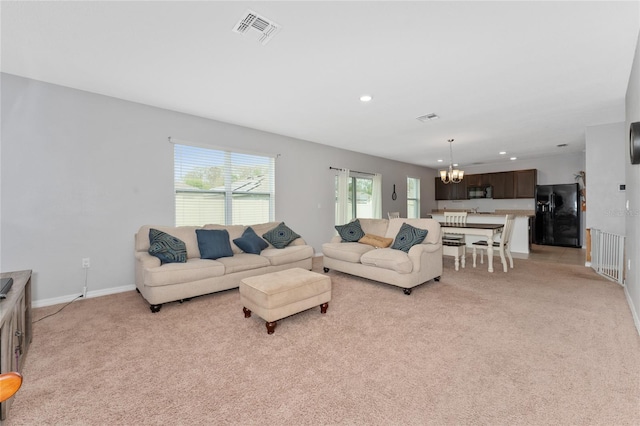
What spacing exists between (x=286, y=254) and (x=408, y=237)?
180 centimetres

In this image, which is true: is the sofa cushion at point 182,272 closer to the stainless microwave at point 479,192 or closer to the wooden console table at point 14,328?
the wooden console table at point 14,328

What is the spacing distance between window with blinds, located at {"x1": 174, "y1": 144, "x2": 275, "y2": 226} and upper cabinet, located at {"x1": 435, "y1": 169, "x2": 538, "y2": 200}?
701cm

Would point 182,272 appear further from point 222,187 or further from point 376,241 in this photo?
point 376,241

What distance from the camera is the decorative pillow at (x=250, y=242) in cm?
420

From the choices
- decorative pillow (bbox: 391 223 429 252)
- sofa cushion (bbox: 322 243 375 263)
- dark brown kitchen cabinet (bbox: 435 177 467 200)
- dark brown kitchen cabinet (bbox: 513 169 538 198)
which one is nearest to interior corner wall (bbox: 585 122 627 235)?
decorative pillow (bbox: 391 223 429 252)

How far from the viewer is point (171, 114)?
4.16 m

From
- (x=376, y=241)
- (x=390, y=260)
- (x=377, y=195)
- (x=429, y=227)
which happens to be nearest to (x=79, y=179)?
(x=390, y=260)

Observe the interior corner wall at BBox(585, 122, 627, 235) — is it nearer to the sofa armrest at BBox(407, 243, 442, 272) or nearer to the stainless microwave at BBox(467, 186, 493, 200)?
the sofa armrest at BBox(407, 243, 442, 272)

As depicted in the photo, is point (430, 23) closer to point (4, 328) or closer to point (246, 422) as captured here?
point (246, 422)

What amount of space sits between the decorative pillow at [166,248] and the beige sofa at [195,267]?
0.09 m

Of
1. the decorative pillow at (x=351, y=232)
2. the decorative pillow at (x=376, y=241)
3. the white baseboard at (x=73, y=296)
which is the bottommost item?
the white baseboard at (x=73, y=296)

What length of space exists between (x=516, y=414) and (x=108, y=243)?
4384 mm

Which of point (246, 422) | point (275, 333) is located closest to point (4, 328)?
point (246, 422)

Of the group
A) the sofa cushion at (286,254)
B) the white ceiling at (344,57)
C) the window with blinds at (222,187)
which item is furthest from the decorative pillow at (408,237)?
the window with blinds at (222,187)
